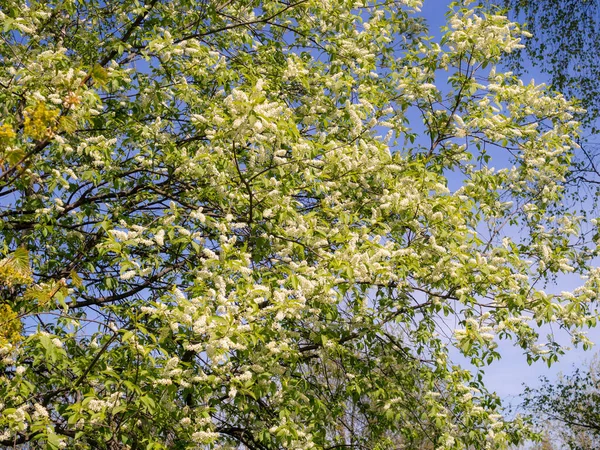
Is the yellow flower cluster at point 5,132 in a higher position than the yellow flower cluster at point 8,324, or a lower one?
higher

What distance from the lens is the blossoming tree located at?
400 centimetres

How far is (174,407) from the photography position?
4230mm

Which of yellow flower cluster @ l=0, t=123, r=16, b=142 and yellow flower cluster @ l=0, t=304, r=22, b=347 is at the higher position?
yellow flower cluster @ l=0, t=123, r=16, b=142

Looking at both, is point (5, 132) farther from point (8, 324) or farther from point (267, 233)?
point (267, 233)

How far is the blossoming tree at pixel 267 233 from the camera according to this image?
4004 millimetres

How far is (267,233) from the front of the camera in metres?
4.75

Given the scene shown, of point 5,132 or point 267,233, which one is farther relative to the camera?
point 267,233

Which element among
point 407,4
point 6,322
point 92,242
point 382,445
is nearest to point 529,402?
point 382,445

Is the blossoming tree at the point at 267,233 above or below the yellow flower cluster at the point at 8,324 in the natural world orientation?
above

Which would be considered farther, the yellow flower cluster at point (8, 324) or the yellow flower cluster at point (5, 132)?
the yellow flower cluster at point (8, 324)

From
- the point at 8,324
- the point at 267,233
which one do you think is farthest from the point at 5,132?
the point at 267,233

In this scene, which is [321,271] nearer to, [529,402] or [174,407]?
[174,407]

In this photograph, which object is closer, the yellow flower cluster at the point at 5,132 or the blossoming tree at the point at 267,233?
the yellow flower cluster at the point at 5,132

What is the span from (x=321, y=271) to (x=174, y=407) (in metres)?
1.30
